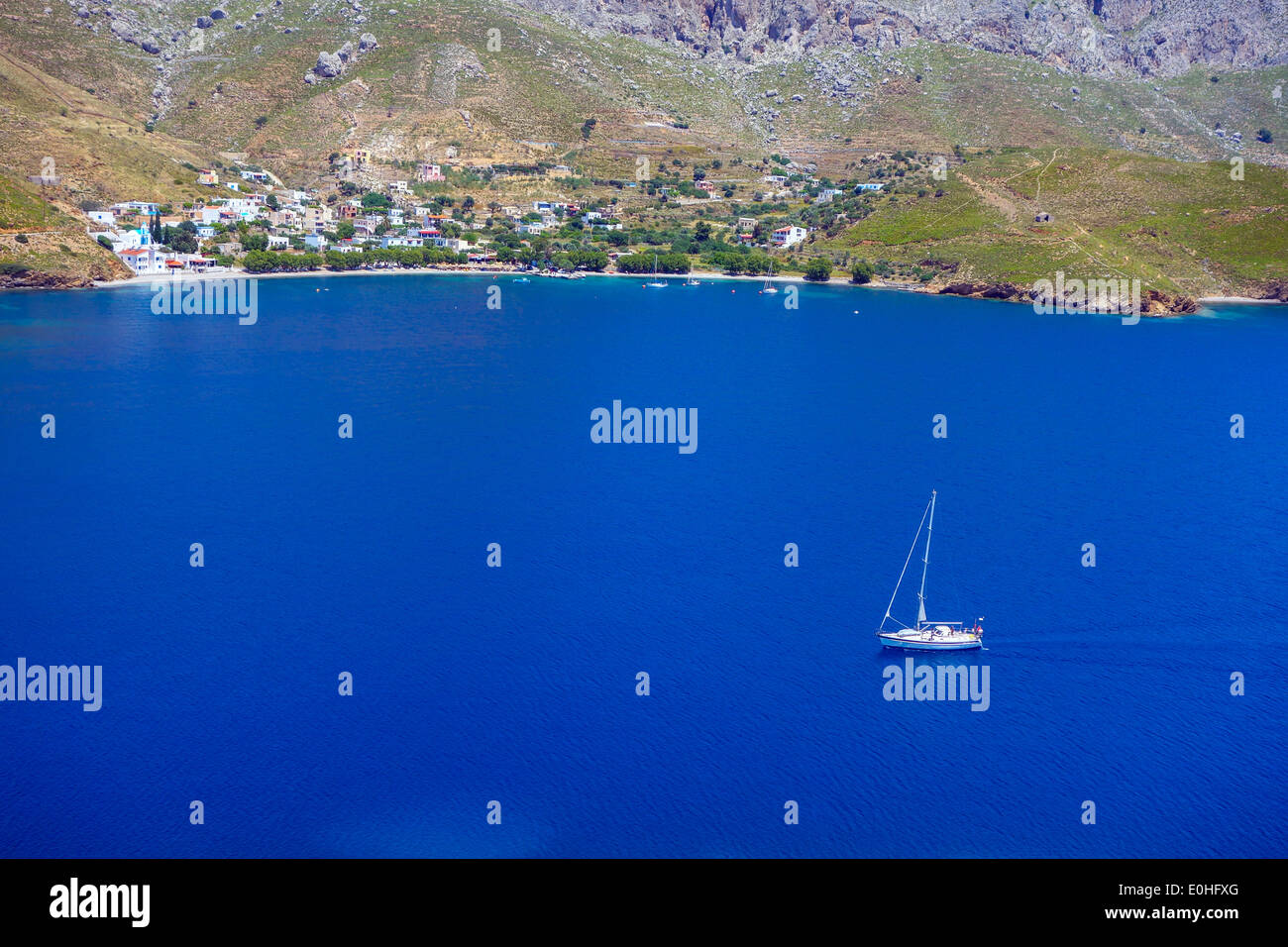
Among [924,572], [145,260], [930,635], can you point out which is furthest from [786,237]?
[930,635]

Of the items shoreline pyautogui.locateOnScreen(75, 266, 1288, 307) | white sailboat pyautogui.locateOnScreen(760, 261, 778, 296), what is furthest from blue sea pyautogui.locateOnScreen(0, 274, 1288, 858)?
white sailboat pyautogui.locateOnScreen(760, 261, 778, 296)

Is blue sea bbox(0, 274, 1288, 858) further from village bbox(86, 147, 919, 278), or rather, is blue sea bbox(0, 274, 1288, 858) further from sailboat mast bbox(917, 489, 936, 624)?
village bbox(86, 147, 919, 278)

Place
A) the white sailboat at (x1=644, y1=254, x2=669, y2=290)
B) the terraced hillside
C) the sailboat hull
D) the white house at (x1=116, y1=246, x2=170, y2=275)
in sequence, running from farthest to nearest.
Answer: the terraced hillside, the white sailboat at (x1=644, y1=254, x2=669, y2=290), the white house at (x1=116, y1=246, x2=170, y2=275), the sailboat hull

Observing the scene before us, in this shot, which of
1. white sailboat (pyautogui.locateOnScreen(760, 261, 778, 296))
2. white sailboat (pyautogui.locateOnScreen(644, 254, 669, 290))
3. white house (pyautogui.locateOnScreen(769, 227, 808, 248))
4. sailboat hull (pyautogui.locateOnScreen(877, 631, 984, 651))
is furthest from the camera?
white house (pyautogui.locateOnScreen(769, 227, 808, 248))

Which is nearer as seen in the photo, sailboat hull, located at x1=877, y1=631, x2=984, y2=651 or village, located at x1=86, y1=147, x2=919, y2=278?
sailboat hull, located at x1=877, y1=631, x2=984, y2=651

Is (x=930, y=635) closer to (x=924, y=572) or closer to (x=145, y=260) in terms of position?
(x=924, y=572)

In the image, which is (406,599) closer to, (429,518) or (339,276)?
(429,518)
